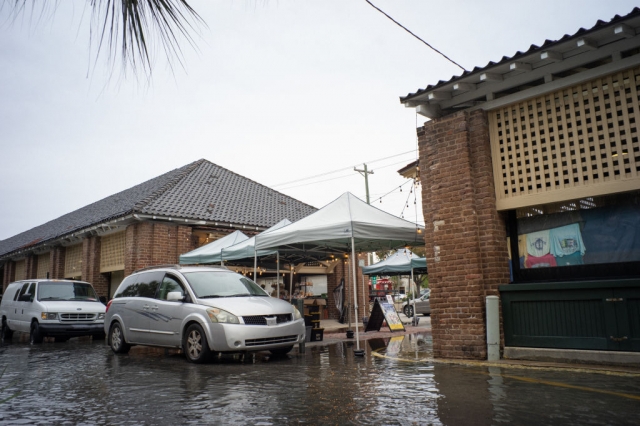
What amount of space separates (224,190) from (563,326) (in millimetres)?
18453

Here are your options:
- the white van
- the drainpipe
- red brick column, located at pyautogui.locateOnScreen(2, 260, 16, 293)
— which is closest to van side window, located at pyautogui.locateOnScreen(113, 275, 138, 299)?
the white van

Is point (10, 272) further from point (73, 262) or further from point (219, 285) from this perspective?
point (219, 285)

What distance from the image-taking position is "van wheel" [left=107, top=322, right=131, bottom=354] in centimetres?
1085

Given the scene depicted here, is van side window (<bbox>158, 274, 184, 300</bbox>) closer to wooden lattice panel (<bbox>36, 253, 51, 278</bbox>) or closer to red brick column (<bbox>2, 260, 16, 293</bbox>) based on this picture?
wooden lattice panel (<bbox>36, 253, 51, 278</bbox>)

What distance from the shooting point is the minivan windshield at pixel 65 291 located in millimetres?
14906

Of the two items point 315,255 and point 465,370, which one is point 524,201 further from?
point 315,255

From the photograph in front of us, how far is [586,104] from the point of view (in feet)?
24.6

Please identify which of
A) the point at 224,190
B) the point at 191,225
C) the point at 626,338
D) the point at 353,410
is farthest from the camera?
the point at 224,190

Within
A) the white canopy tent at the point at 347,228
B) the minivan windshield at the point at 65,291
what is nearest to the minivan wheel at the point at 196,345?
the white canopy tent at the point at 347,228

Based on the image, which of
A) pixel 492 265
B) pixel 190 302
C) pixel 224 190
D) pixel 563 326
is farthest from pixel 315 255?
pixel 224 190

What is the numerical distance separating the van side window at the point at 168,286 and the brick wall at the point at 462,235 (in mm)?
4854

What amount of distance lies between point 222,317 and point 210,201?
44.4 ft

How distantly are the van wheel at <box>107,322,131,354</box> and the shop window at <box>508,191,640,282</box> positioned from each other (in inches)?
316

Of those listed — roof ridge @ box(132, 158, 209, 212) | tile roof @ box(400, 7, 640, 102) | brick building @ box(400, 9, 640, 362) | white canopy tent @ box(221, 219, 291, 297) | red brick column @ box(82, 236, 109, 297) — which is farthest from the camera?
red brick column @ box(82, 236, 109, 297)
